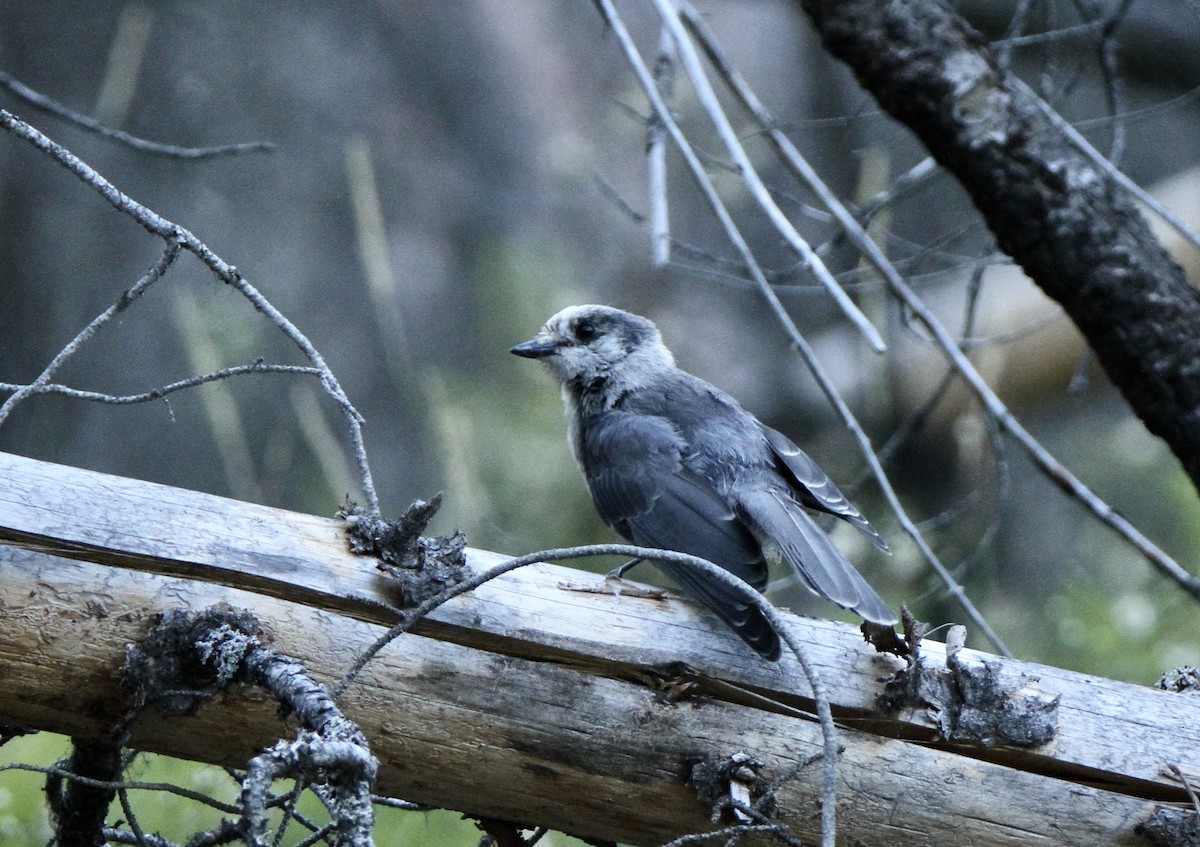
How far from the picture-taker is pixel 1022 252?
321 centimetres

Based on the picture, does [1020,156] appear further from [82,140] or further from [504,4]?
[82,140]

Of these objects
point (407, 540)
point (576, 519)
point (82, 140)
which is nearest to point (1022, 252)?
point (407, 540)

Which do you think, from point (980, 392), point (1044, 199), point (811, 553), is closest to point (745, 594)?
point (811, 553)

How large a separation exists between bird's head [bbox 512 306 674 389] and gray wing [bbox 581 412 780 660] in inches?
11.6

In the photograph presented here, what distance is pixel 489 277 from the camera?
22.4 ft

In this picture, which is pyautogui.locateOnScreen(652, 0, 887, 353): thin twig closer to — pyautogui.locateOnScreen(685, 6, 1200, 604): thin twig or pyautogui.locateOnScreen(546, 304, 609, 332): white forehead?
pyautogui.locateOnScreen(685, 6, 1200, 604): thin twig

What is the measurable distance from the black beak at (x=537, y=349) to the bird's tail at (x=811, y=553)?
1067 millimetres

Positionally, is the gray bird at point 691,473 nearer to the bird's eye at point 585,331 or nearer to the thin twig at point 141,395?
the bird's eye at point 585,331

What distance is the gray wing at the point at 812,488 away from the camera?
3.14 metres

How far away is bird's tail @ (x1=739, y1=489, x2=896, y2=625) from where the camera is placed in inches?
97.5

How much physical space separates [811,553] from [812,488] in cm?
49

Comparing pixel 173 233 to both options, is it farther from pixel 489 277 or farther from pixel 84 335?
pixel 489 277

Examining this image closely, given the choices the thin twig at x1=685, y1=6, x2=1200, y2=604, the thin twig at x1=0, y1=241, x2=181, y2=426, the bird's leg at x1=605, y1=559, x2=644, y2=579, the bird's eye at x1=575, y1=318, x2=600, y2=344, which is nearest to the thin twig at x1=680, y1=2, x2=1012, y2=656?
the thin twig at x1=685, y1=6, x2=1200, y2=604

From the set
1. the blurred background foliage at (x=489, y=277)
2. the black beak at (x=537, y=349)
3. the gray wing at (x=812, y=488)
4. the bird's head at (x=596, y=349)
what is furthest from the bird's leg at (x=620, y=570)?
the blurred background foliage at (x=489, y=277)
